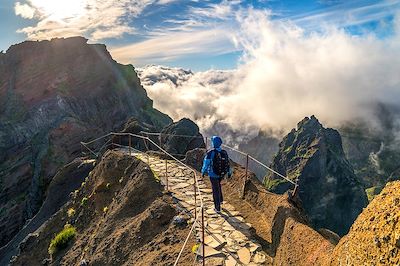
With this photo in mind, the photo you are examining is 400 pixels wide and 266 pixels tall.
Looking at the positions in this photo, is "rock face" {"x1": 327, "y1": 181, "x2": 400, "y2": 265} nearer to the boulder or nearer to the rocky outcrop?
the boulder

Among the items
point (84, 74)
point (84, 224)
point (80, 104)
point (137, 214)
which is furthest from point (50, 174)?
point (137, 214)

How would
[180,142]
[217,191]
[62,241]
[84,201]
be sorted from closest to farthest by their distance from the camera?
[217,191] < [62,241] < [84,201] < [180,142]

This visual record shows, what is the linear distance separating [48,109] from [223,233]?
287ft

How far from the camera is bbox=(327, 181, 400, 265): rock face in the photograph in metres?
6.36

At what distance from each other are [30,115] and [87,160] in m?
61.6

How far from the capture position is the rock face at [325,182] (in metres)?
156

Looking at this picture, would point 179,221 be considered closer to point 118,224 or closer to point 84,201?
point 118,224

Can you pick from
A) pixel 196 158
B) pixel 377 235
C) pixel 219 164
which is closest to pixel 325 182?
pixel 196 158

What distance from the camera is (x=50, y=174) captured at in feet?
252

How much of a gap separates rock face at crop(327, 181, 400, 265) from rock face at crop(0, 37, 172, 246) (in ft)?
205

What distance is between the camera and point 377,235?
677 centimetres

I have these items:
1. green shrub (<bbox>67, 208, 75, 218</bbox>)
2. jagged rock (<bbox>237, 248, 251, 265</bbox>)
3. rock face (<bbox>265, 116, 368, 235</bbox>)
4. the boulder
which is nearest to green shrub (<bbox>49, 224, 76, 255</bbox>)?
green shrub (<bbox>67, 208, 75, 218</bbox>)

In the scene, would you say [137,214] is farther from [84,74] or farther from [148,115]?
[148,115]

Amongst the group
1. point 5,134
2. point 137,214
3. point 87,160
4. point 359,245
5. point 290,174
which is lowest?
point 290,174
